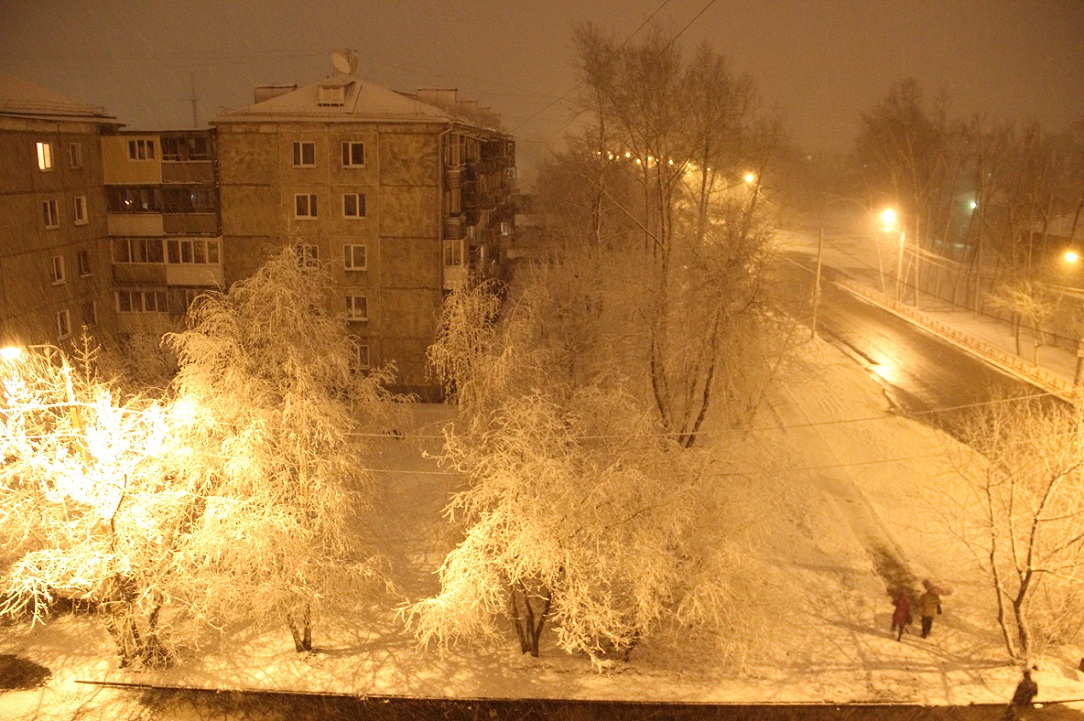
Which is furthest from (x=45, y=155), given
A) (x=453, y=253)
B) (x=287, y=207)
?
(x=453, y=253)

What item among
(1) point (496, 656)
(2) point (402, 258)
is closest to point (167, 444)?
(1) point (496, 656)

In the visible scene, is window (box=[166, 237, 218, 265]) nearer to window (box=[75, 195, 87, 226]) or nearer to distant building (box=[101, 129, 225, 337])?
distant building (box=[101, 129, 225, 337])

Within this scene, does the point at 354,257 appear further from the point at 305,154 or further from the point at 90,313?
the point at 90,313

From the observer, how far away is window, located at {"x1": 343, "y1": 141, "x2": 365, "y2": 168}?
83.5 ft

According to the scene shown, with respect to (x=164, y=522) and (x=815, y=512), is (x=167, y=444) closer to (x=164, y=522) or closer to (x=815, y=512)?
(x=164, y=522)

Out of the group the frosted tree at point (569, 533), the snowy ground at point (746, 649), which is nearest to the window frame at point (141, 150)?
the snowy ground at point (746, 649)

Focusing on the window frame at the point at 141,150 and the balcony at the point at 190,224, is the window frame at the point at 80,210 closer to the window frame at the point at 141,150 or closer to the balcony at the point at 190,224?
the window frame at the point at 141,150

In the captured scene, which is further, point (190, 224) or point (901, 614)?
point (190, 224)

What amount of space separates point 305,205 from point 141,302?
728 cm

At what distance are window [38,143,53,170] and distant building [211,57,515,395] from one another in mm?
Result: 4869

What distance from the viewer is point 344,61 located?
26.8 m

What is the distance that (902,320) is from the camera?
37.4m

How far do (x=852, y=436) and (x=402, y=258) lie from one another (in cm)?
1546

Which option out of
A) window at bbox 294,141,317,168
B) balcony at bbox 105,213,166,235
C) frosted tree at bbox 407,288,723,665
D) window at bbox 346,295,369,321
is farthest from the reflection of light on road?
balcony at bbox 105,213,166,235
